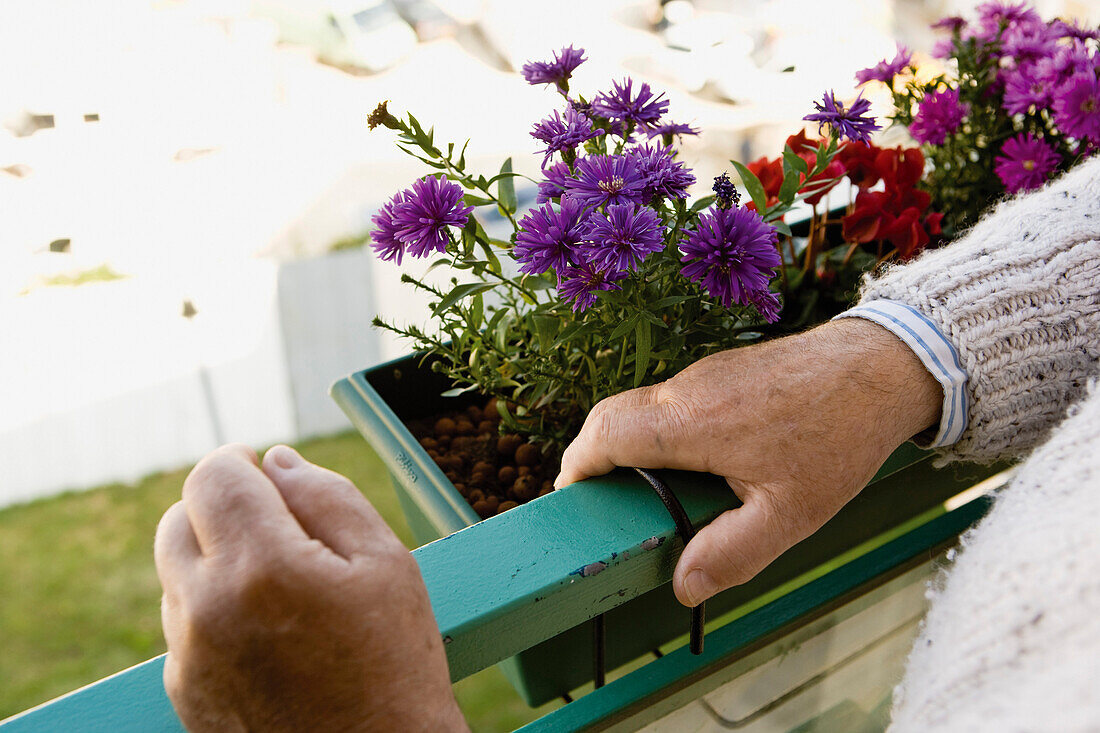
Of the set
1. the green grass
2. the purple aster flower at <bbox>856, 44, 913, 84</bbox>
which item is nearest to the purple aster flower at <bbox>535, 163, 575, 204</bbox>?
the purple aster flower at <bbox>856, 44, 913, 84</bbox>

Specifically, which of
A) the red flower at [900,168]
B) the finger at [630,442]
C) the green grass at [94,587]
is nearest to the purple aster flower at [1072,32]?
the red flower at [900,168]


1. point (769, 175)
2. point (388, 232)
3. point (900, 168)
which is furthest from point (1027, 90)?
point (388, 232)

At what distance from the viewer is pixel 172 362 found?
7.82 feet

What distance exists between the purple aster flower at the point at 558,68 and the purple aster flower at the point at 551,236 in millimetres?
203

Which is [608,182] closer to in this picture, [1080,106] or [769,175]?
[769,175]

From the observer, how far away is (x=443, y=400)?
0.90m

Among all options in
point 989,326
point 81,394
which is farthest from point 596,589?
point 81,394

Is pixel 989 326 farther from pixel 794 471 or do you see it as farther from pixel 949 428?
pixel 794 471

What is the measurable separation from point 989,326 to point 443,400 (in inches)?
A: 21.3

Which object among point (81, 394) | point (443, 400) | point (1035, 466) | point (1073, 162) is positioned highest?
point (1073, 162)

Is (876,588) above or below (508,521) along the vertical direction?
below

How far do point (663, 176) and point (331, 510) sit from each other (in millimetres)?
334

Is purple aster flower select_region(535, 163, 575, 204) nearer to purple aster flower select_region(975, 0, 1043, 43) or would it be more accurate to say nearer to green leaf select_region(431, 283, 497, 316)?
green leaf select_region(431, 283, 497, 316)

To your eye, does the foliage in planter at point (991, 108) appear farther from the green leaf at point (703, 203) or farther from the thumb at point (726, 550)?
the thumb at point (726, 550)
